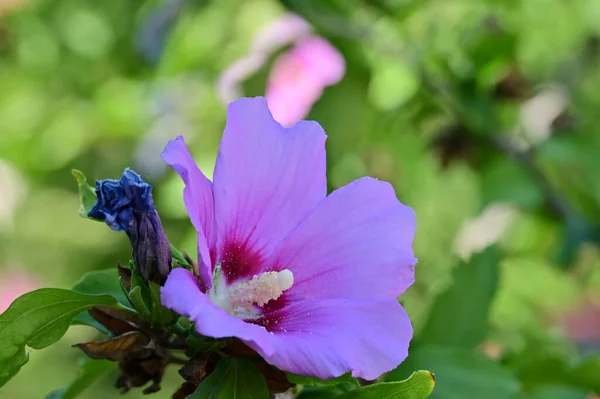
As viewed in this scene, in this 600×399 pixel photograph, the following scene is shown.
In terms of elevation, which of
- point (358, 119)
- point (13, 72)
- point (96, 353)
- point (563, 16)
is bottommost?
point (96, 353)

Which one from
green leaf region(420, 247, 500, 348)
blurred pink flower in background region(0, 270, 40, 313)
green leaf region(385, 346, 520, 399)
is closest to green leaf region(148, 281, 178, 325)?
green leaf region(385, 346, 520, 399)

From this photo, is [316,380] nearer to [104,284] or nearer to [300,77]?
[104,284]

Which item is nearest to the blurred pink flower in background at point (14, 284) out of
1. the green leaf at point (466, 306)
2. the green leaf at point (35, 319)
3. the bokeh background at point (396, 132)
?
the bokeh background at point (396, 132)

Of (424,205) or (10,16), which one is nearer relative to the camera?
(424,205)

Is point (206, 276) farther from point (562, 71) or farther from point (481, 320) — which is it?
point (562, 71)

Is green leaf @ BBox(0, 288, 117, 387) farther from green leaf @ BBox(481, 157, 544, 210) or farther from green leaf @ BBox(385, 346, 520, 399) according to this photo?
green leaf @ BBox(481, 157, 544, 210)

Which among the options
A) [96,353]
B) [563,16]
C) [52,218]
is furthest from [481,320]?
[52,218]

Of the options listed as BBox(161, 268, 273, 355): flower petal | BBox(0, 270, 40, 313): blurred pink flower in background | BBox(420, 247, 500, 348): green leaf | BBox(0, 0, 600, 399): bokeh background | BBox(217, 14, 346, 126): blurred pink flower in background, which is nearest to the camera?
BBox(161, 268, 273, 355): flower petal
